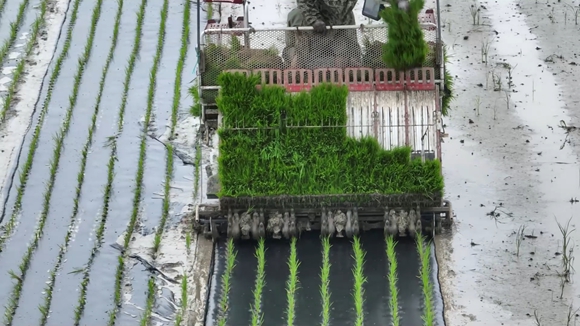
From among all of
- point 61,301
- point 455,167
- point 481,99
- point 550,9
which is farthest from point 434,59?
point 550,9

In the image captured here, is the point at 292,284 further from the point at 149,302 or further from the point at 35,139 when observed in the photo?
the point at 35,139

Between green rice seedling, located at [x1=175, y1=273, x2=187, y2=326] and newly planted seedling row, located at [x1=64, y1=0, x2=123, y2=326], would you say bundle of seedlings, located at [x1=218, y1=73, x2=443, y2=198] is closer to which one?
green rice seedling, located at [x1=175, y1=273, x2=187, y2=326]

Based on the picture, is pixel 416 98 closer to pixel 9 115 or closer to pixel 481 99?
pixel 481 99

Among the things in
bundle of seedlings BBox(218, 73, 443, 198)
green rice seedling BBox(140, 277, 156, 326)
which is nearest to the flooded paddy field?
green rice seedling BBox(140, 277, 156, 326)

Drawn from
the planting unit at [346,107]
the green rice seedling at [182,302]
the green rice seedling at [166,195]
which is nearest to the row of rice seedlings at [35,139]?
the green rice seedling at [166,195]

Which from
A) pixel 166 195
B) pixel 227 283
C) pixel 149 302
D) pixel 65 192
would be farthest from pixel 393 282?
pixel 65 192

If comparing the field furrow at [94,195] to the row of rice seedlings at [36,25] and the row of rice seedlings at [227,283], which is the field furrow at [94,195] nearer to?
the row of rice seedlings at [36,25]
